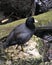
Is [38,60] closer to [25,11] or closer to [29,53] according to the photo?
[29,53]

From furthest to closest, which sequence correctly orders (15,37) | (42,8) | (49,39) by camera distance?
(42,8) → (49,39) → (15,37)

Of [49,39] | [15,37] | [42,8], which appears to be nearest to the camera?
[15,37]

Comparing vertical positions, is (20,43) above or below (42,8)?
above

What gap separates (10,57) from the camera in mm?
5801

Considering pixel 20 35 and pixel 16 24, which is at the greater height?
pixel 20 35

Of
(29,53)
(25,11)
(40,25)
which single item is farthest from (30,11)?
(29,53)

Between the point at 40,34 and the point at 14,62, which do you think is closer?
the point at 14,62

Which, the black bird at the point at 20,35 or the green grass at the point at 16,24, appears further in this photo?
the green grass at the point at 16,24

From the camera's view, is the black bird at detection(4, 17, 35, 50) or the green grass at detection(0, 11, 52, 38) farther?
the green grass at detection(0, 11, 52, 38)

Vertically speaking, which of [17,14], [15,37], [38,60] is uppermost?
[15,37]

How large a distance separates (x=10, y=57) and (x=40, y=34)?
5.32 ft

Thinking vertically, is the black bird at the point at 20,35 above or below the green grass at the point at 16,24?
above

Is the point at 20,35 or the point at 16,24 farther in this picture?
the point at 16,24

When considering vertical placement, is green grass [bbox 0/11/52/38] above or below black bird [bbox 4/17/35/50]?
below
